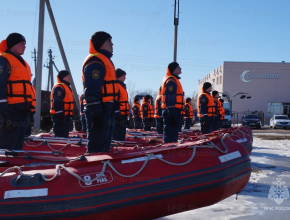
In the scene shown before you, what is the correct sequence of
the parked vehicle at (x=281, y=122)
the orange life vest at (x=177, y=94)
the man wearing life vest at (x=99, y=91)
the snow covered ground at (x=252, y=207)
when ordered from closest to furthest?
1. the snow covered ground at (x=252, y=207)
2. the man wearing life vest at (x=99, y=91)
3. the orange life vest at (x=177, y=94)
4. the parked vehicle at (x=281, y=122)

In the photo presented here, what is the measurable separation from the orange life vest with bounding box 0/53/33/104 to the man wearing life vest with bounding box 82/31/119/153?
3.23 feet

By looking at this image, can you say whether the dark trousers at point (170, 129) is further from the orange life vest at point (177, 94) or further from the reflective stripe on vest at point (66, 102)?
the reflective stripe on vest at point (66, 102)

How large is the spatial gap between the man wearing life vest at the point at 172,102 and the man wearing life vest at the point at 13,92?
2.82 metres

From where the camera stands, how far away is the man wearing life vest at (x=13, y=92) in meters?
4.15

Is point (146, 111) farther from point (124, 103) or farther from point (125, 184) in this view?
point (125, 184)

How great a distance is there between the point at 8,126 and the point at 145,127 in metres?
9.45

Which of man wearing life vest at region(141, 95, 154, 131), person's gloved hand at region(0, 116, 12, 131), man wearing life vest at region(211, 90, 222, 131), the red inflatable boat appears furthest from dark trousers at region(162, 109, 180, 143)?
man wearing life vest at region(141, 95, 154, 131)

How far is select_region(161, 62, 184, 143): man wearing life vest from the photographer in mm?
6410

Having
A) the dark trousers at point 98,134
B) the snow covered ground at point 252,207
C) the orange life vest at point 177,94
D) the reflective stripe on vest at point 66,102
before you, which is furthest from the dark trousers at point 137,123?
the dark trousers at point 98,134

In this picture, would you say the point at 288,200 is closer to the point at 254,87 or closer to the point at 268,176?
the point at 268,176

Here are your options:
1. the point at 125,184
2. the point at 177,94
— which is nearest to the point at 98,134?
the point at 125,184

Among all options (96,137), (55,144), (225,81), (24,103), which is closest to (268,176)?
(96,137)

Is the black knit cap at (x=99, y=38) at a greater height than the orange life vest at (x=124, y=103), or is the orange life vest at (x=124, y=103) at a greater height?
the black knit cap at (x=99, y=38)

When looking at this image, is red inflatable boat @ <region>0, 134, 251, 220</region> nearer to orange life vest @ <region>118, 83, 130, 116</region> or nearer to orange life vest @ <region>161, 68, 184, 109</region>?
orange life vest @ <region>161, 68, 184, 109</region>
